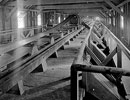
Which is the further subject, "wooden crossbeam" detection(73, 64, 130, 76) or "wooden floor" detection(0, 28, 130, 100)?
"wooden floor" detection(0, 28, 130, 100)

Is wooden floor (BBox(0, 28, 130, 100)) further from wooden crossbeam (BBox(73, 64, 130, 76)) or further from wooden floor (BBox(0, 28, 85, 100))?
wooden crossbeam (BBox(73, 64, 130, 76))

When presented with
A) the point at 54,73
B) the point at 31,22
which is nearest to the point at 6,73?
the point at 54,73

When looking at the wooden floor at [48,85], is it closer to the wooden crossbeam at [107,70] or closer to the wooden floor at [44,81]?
the wooden floor at [44,81]

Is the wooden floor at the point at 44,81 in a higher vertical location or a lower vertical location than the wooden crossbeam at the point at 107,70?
lower

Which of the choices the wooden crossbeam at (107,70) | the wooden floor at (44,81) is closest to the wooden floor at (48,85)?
the wooden floor at (44,81)

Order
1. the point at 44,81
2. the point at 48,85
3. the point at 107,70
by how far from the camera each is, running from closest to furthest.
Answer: the point at 107,70 → the point at 48,85 → the point at 44,81

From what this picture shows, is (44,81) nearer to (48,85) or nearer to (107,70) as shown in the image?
(48,85)

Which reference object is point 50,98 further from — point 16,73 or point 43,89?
point 16,73

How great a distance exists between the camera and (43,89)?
292 centimetres

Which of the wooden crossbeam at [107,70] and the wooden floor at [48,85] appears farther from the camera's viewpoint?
the wooden floor at [48,85]

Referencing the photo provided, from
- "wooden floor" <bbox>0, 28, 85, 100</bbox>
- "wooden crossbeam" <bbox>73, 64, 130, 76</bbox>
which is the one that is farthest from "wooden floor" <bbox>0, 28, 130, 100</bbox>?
"wooden crossbeam" <bbox>73, 64, 130, 76</bbox>

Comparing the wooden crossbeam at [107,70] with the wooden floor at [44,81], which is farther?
the wooden floor at [44,81]

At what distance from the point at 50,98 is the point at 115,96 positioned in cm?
173

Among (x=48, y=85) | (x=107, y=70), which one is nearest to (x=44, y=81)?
(x=48, y=85)
